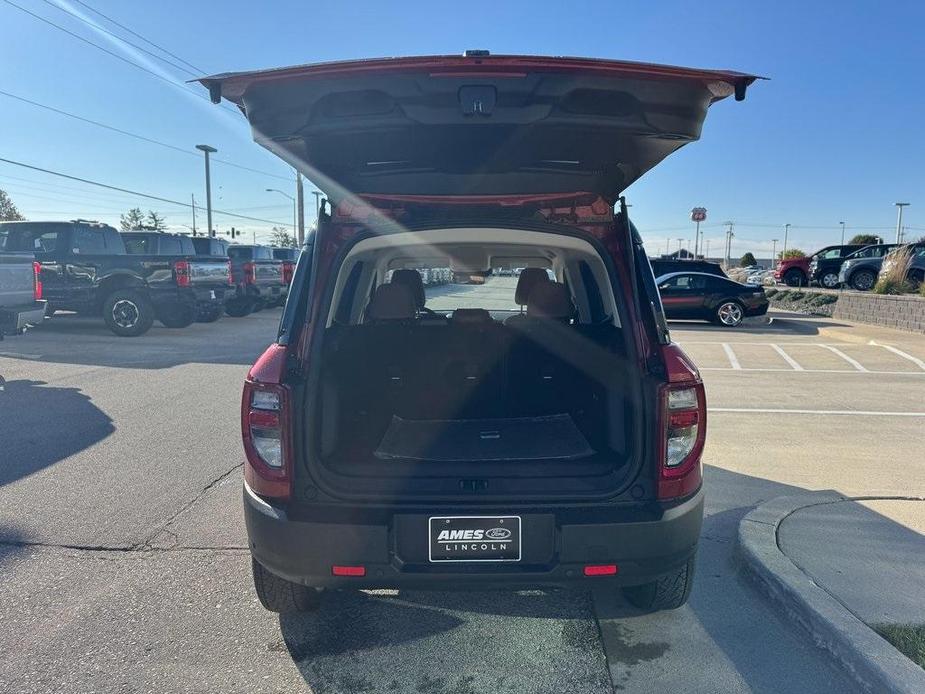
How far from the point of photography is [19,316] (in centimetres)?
884

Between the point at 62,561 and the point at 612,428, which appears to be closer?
the point at 612,428

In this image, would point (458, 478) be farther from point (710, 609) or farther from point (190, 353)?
point (190, 353)

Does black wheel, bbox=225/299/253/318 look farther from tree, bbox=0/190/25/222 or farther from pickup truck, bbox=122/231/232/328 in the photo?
tree, bbox=0/190/25/222

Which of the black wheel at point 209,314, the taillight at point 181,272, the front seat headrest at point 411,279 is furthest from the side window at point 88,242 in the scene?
the front seat headrest at point 411,279

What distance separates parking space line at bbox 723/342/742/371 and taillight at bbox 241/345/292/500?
8.64 meters

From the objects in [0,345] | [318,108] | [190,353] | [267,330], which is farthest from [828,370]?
[0,345]

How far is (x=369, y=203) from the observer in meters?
2.94

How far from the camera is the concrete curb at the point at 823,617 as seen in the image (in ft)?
7.80

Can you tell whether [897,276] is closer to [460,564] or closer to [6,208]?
[460,564]

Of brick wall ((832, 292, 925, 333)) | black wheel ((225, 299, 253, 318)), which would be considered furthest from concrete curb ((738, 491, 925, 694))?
black wheel ((225, 299, 253, 318))

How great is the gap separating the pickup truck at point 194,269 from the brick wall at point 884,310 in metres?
14.1

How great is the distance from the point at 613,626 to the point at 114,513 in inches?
125

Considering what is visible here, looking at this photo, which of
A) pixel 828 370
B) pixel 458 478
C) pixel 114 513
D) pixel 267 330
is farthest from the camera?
pixel 267 330

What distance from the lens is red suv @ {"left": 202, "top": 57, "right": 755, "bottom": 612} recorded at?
2279mm
